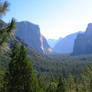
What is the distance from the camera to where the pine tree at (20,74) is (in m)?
16.3

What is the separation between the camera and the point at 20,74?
16.5 m

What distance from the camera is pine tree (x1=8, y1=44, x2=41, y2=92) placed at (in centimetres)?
1631

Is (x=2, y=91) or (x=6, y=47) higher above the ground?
(x=6, y=47)

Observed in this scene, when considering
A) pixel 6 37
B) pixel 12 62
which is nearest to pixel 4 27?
pixel 6 37

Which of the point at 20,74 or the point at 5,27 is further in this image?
the point at 20,74

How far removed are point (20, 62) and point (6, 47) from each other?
29.8 feet

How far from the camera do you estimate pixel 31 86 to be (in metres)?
17.0

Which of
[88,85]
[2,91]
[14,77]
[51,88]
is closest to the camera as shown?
[14,77]

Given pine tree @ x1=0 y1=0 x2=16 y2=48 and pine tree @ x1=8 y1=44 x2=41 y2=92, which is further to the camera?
pine tree @ x1=8 y1=44 x2=41 y2=92

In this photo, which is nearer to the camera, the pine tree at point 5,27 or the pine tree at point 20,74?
the pine tree at point 5,27

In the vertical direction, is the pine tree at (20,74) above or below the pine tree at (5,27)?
below

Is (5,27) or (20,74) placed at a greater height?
(5,27)

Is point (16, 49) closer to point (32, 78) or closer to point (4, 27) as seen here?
point (32, 78)

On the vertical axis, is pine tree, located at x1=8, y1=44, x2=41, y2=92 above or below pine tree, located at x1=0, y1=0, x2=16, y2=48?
below
